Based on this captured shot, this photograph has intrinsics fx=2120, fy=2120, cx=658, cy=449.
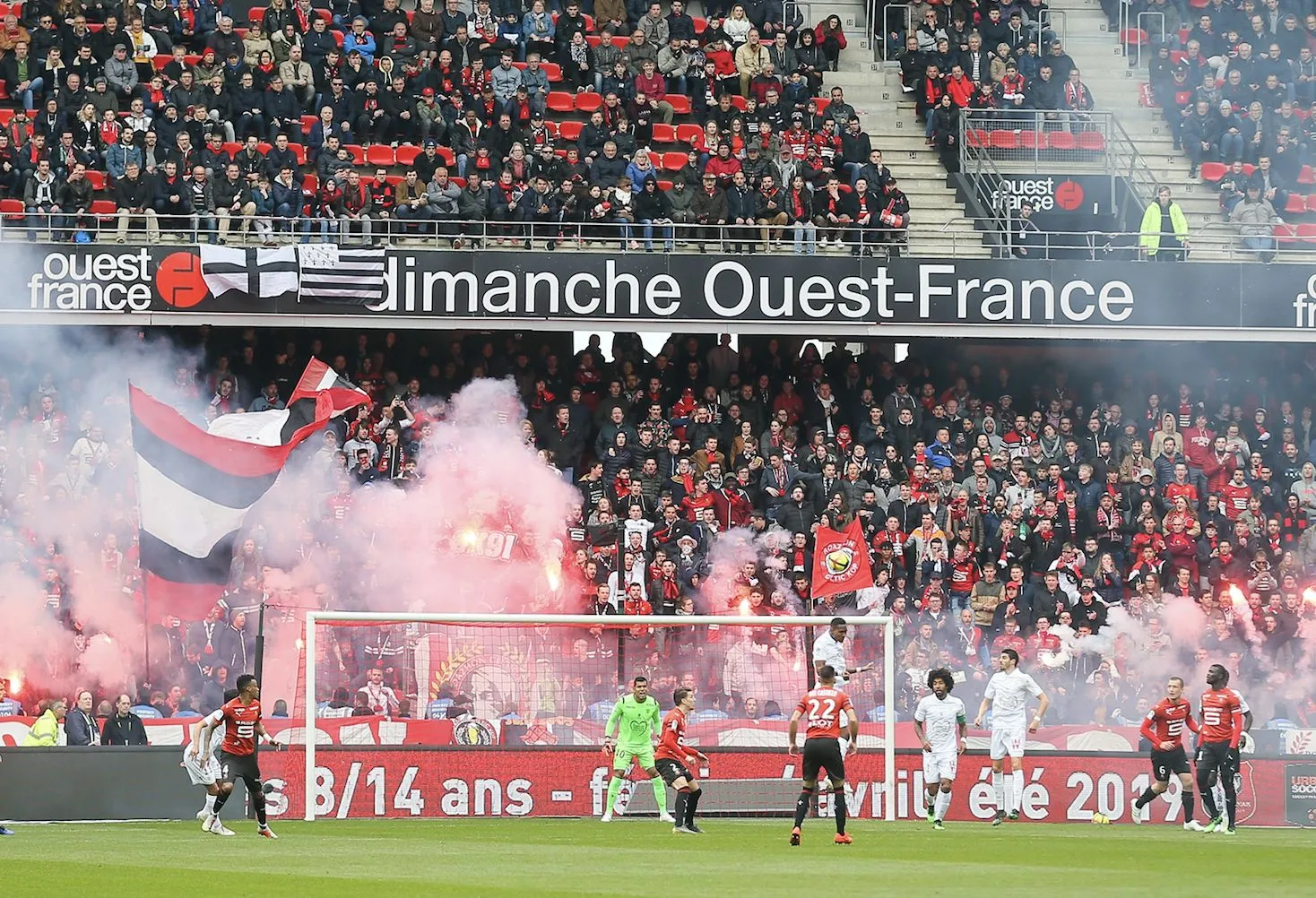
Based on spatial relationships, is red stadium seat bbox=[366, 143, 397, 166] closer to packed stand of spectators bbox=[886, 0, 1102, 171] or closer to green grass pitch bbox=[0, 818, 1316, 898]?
packed stand of spectators bbox=[886, 0, 1102, 171]

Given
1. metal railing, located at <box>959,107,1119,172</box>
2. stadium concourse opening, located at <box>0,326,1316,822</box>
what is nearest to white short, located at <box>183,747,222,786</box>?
stadium concourse opening, located at <box>0,326,1316,822</box>

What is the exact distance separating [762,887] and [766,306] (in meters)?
15.2

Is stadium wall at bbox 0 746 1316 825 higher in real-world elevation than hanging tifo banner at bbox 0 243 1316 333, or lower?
lower

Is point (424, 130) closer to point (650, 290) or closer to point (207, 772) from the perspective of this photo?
point (650, 290)

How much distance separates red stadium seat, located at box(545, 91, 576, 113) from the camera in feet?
97.0

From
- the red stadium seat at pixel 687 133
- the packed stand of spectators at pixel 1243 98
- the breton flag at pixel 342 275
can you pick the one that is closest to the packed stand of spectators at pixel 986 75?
the packed stand of spectators at pixel 1243 98

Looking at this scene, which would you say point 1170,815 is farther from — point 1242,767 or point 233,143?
point 233,143

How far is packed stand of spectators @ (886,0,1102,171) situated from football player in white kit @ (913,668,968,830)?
38.6 feet

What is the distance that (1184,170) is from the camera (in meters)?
31.1

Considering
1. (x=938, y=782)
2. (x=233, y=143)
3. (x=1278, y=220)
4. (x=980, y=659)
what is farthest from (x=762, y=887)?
(x=1278, y=220)

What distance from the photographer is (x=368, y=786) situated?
21.3 m

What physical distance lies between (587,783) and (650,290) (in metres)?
7.70

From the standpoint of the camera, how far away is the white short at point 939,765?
66.8 feet

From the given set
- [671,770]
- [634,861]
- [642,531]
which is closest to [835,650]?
[671,770]
